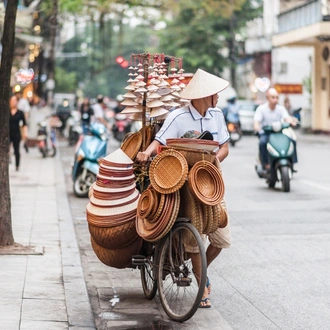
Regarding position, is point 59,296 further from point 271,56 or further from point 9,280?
point 271,56

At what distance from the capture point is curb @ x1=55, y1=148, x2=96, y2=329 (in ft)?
22.2

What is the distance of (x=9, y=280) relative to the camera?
26.0ft

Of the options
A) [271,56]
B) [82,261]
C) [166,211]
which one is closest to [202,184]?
[166,211]

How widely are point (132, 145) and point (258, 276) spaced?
5.87 ft

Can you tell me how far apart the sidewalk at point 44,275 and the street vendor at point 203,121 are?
43.7 inches

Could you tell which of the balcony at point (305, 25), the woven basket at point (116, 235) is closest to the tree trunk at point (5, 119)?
the woven basket at point (116, 235)

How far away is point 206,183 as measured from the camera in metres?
6.67

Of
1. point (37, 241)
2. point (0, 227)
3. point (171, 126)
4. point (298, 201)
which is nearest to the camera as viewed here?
point (171, 126)

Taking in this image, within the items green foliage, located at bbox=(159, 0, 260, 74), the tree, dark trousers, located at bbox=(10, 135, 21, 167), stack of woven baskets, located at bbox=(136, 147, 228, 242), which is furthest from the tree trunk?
green foliage, located at bbox=(159, 0, 260, 74)

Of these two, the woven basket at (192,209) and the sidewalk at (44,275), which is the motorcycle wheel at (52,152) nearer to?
the sidewalk at (44,275)

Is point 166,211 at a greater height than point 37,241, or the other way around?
point 166,211

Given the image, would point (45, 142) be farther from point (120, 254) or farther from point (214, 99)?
point (214, 99)

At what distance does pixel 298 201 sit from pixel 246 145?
61.3ft

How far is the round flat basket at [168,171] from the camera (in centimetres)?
657
